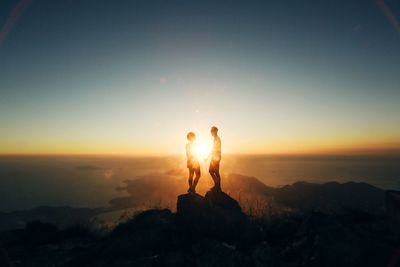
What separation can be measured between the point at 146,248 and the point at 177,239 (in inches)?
44.5

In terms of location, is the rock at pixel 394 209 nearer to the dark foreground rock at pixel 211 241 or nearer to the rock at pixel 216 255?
the dark foreground rock at pixel 211 241

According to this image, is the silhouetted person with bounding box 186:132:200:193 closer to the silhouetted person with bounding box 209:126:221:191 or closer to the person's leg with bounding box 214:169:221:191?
the silhouetted person with bounding box 209:126:221:191

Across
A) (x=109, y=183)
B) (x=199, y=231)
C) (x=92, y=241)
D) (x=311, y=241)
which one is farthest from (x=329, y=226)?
(x=109, y=183)

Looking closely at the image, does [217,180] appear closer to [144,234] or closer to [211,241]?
[211,241]

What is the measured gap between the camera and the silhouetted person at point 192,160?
11.7m

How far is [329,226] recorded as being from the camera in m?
8.59

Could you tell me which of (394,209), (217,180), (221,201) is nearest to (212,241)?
(221,201)

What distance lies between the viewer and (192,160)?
11805mm

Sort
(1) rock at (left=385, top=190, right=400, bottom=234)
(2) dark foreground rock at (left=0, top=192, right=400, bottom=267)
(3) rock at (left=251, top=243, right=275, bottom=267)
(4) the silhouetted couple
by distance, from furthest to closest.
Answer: (4) the silhouetted couple < (1) rock at (left=385, top=190, right=400, bottom=234) < (3) rock at (left=251, top=243, right=275, bottom=267) < (2) dark foreground rock at (left=0, top=192, right=400, bottom=267)

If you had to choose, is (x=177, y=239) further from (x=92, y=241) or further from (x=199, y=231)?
(x=92, y=241)

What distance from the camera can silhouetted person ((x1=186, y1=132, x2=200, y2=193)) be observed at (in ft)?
38.3

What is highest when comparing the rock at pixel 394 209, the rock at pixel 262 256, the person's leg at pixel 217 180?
the person's leg at pixel 217 180

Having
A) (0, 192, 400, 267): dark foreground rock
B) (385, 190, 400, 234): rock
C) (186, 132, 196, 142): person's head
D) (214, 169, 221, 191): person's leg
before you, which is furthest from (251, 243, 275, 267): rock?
(186, 132, 196, 142): person's head

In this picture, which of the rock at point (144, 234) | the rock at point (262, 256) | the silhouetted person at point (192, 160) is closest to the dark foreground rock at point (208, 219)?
the rock at point (144, 234)
